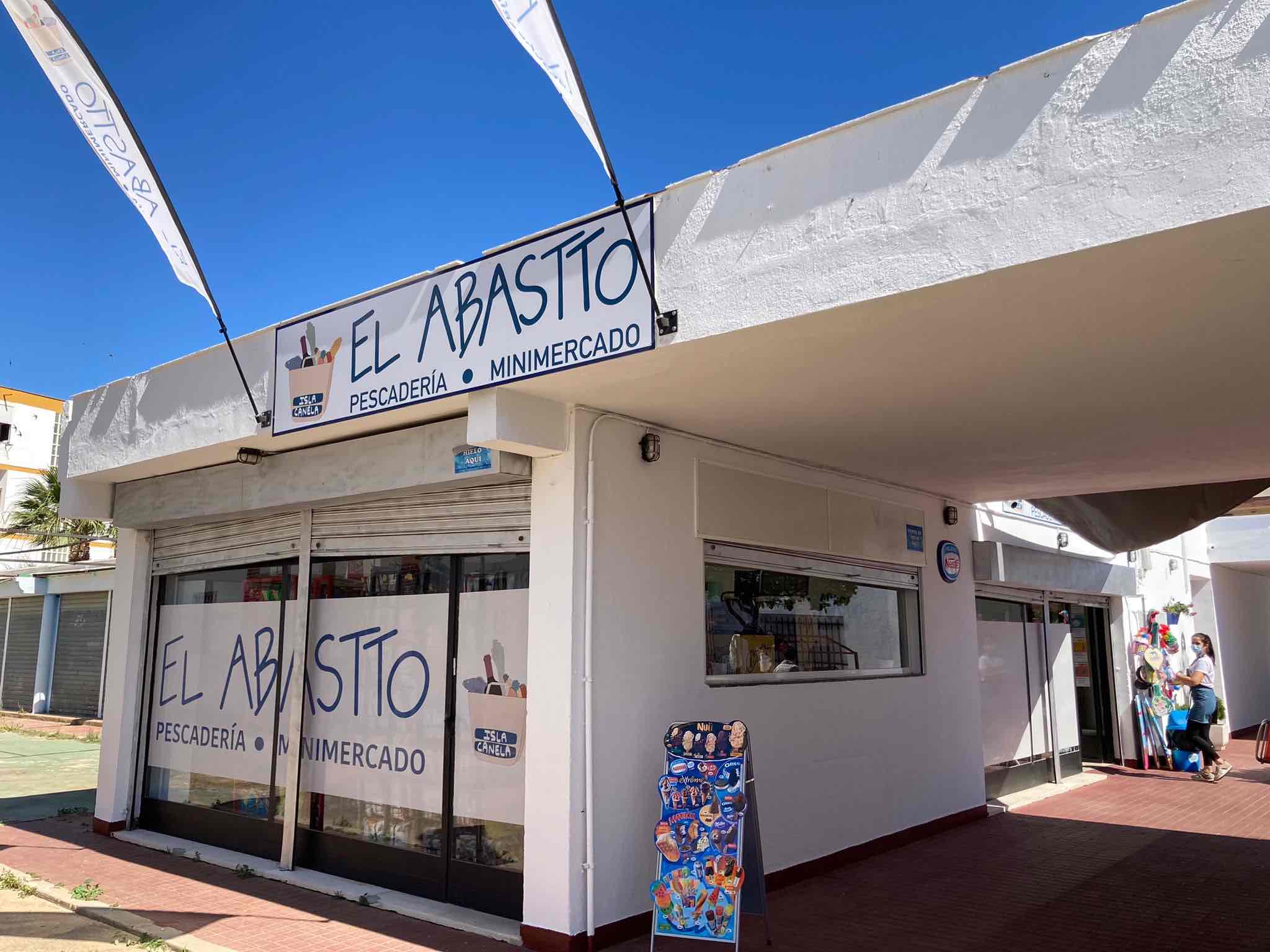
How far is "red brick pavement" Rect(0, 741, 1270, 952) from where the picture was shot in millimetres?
5434

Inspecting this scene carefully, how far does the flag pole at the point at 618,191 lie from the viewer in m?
4.07

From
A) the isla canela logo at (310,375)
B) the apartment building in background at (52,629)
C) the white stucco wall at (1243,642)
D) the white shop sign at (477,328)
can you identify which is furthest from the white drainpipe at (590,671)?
the apartment building in background at (52,629)

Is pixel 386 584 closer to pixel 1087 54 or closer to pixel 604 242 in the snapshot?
pixel 604 242

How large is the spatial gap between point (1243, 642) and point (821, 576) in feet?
43.0

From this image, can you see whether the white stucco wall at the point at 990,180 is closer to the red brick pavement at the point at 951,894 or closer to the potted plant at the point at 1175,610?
the red brick pavement at the point at 951,894

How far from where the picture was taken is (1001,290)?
12.2 ft

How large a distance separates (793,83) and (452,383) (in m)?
4.17

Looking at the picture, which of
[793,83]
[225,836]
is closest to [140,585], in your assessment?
[225,836]

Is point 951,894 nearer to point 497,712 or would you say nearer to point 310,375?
point 497,712

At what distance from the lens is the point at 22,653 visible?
2075 centimetres

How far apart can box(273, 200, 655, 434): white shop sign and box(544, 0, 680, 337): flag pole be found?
52 mm

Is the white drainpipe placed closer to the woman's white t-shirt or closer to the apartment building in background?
the woman's white t-shirt

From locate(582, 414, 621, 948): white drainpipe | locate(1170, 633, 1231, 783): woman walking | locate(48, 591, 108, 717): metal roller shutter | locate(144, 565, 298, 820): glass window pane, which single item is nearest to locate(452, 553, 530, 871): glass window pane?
locate(582, 414, 621, 948): white drainpipe

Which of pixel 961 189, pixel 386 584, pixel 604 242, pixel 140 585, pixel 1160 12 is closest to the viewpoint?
pixel 1160 12
